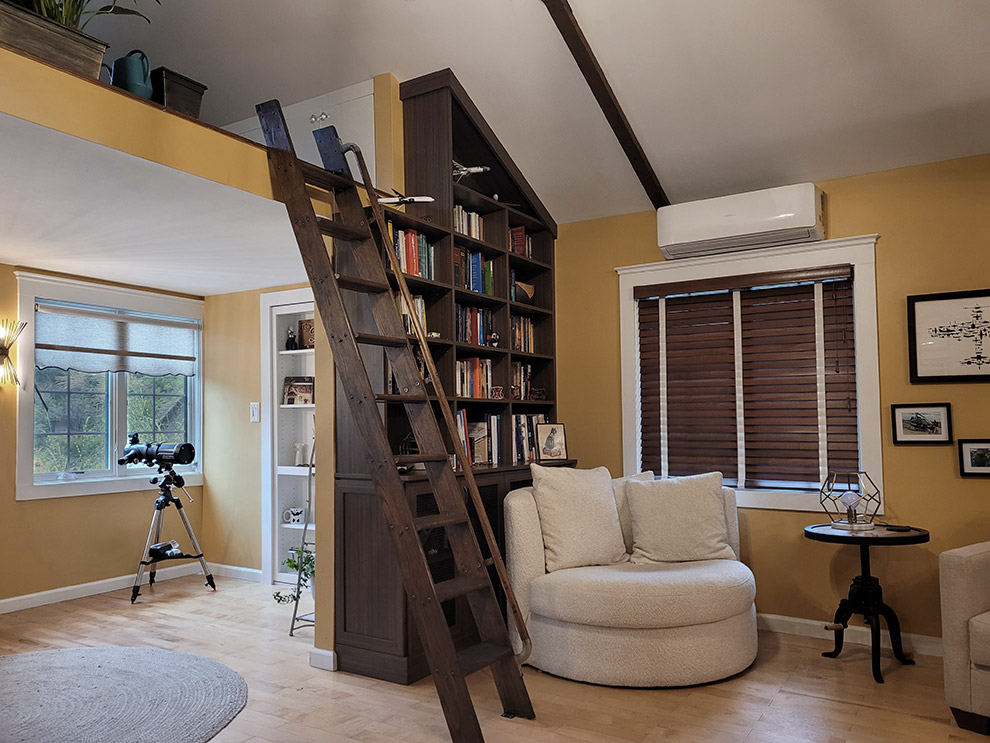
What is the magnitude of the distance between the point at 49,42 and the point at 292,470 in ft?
11.2

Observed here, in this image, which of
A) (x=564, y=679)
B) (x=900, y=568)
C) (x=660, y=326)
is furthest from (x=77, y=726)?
(x=900, y=568)

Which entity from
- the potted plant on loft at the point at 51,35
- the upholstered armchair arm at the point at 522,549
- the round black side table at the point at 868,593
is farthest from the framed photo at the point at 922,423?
the potted plant on loft at the point at 51,35

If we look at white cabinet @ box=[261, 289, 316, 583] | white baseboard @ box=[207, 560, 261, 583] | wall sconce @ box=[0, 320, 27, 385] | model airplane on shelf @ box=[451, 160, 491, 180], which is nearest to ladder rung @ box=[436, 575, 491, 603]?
model airplane on shelf @ box=[451, 160, 491, 180]

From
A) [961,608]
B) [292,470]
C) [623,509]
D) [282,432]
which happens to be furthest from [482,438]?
[961,608]

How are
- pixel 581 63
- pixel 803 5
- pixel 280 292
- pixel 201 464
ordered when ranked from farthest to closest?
pixel 201 464, pixel 280 292, pixel 581 63, pixel 803 5

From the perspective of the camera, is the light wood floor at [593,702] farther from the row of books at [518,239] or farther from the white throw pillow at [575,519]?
the row of books at [518,239]

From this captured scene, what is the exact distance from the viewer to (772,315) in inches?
167

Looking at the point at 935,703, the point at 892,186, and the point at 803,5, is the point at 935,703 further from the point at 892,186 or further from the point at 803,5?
the point at 803,5

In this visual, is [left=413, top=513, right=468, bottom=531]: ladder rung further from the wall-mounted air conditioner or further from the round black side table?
the wall-mounted air conditioner

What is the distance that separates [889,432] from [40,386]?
513 centimetres

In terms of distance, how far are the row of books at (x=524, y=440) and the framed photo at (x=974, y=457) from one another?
7.13ft

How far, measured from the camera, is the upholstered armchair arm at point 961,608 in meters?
2.82

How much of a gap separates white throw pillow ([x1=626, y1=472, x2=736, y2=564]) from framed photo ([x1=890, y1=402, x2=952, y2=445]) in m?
0.94

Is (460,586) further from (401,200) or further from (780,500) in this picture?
(780,500)
